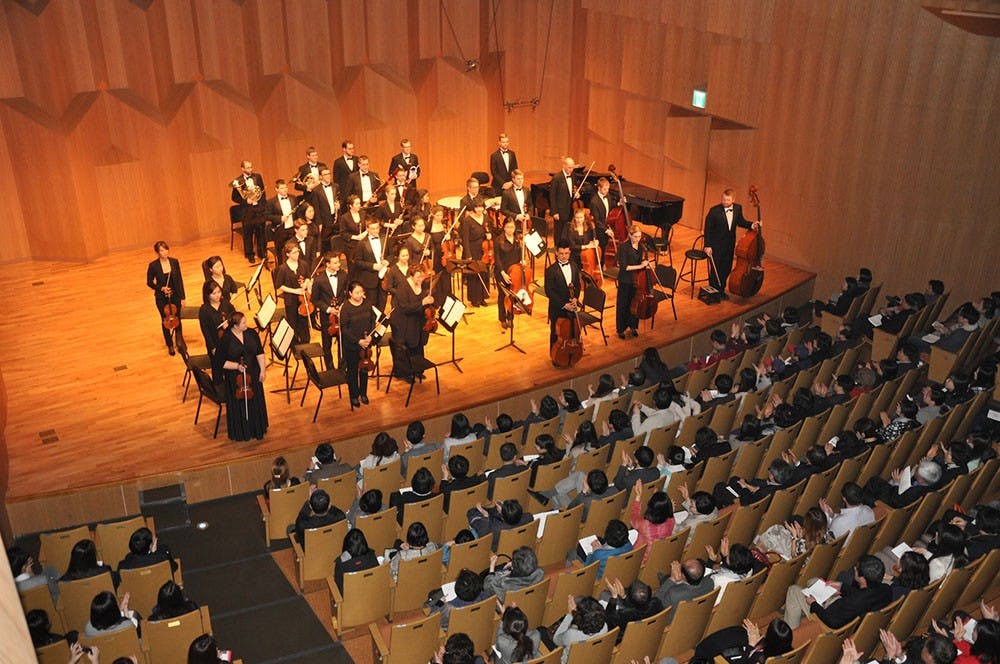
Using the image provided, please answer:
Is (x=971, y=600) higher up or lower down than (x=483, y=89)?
lower down

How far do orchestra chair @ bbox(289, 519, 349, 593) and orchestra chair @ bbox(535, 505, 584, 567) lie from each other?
5.24 feet

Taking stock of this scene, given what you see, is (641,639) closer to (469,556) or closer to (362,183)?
(469,556)

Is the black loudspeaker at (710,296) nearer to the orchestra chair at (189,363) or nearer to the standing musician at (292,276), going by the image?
the standing musician at (292,276)

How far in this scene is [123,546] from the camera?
776cm

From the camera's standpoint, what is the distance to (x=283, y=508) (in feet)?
27.0

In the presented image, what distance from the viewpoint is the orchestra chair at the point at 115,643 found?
6.13 m

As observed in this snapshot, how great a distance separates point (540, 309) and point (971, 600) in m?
6.98

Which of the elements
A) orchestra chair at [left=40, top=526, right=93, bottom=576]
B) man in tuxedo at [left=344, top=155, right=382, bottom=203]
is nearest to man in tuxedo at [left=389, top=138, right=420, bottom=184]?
man in tuxedo at [left=344, top=155, right=382, bottom=203]

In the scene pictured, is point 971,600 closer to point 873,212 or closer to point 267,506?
point 267,506

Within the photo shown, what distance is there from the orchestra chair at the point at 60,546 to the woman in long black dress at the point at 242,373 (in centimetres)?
206

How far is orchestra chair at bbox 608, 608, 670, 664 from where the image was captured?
6168 mm

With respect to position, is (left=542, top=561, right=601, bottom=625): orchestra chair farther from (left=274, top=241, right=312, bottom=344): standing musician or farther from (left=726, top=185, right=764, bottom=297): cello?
(left=726, top=185, right=764, bottom=297): cello

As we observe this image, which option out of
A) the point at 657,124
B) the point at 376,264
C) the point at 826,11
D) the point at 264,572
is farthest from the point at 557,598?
the point at 657,124

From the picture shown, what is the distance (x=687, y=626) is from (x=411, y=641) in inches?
74.4
